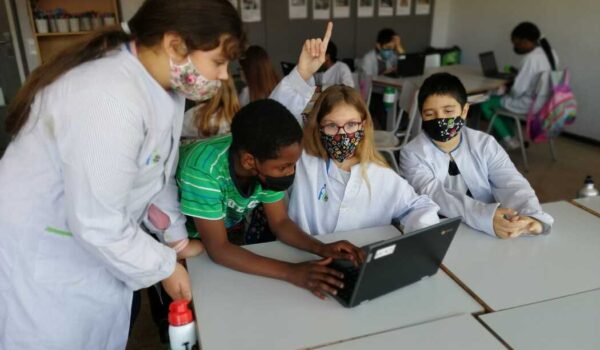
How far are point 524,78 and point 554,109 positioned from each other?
44 centimetres

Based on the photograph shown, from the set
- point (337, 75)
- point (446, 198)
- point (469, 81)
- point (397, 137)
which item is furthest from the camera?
point (469, 81)

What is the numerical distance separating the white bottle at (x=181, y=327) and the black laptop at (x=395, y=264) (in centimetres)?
36

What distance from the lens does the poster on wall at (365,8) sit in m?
6.53

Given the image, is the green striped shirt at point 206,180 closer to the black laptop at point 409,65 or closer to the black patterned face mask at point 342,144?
the black patterned face mask at point 342,144

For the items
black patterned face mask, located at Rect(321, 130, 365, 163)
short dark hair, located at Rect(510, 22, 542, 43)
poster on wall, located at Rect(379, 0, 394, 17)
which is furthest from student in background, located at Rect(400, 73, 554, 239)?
poster on wall, located at Rect(379, 0, 394, 17)

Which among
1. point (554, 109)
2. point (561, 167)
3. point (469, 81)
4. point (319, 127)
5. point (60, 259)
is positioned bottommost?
point (561, 167)

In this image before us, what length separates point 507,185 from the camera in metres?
1.92

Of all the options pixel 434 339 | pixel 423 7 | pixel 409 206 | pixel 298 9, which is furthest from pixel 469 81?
pixel 434 339

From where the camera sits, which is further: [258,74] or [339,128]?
[258,74]

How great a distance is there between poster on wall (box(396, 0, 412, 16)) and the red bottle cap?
21.1 ft

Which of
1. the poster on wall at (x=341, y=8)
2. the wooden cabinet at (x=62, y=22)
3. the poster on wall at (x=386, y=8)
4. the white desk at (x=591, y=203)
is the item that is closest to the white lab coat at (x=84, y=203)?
the white desk at (x=591, y=203)

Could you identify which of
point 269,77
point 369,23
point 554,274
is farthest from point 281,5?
point 554,274

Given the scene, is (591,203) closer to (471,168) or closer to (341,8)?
(471,168)

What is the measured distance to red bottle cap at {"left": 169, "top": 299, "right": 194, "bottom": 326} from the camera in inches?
43.8
